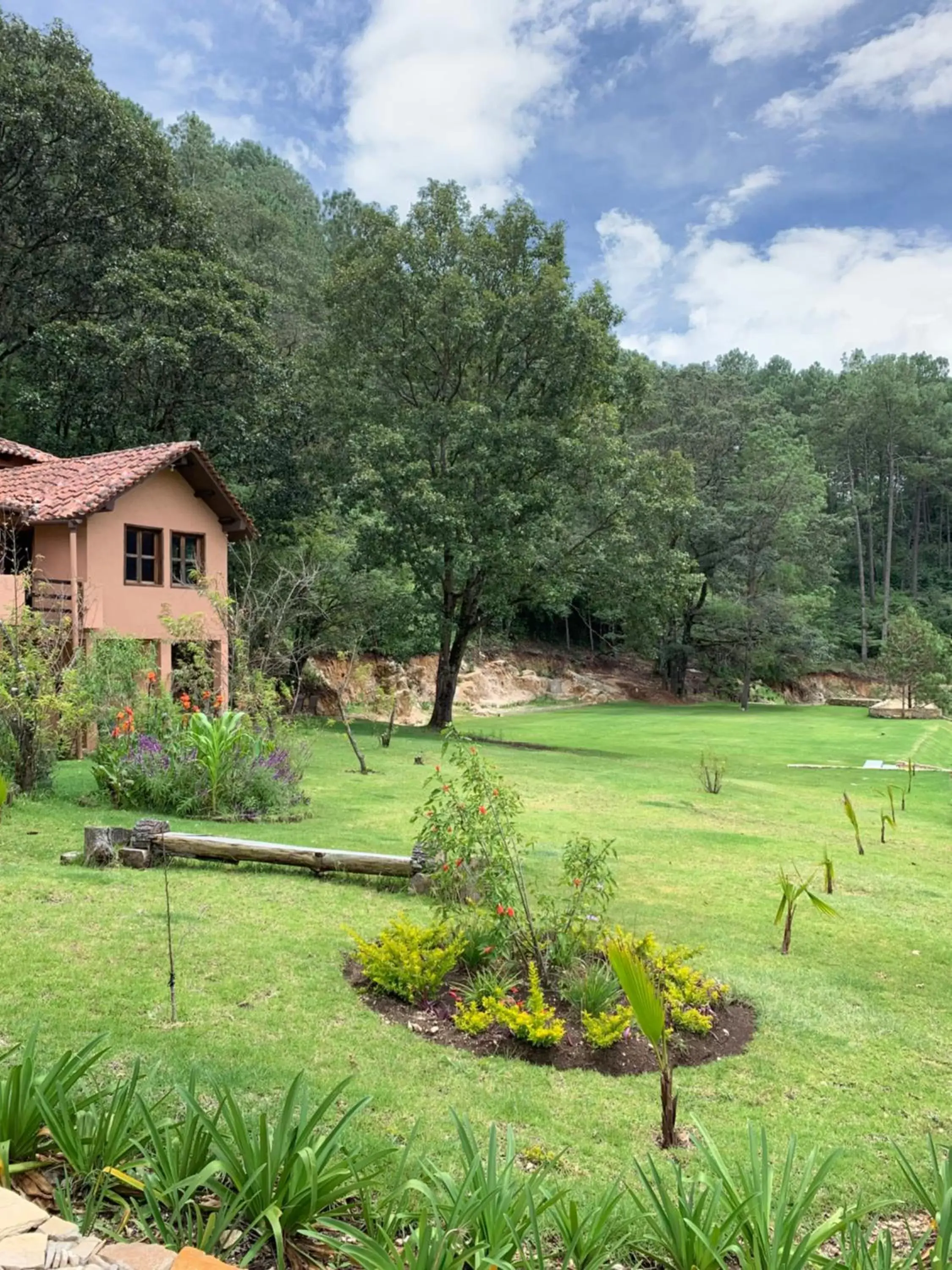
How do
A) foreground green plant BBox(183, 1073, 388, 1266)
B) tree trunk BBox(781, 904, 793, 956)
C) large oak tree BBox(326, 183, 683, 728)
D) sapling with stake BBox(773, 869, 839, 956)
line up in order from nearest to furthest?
foreground green plant BBox(183, 1073, 388, 1266), sapling with stake BBox(773, 869, 839, 956), tree trunk BBox(781, 904, 793, 956), large oak tree BBox(326, 183, 683, 728)

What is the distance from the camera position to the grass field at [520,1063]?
4152 mm

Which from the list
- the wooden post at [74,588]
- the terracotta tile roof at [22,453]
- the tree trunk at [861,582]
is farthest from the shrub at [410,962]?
the tree trunk at [861,582]

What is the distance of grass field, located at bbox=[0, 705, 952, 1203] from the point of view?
415 centimetres

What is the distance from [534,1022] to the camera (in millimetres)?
4770

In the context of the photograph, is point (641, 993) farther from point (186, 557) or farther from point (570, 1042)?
point (186, 557)

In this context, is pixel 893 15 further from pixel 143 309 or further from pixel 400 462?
pixel 143 309

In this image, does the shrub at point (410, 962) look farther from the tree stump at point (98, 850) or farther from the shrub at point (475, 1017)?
the tree stump at point (98, 850)

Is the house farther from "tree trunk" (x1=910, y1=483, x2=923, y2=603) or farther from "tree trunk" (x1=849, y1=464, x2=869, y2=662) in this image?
"tree trunk" (x1=910, y1=483, x2=923, y2=603)

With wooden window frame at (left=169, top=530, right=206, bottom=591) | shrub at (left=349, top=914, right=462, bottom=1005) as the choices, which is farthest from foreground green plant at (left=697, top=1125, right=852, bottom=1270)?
wooden window frame at (left=169, top=530, right=206, bottom=591)

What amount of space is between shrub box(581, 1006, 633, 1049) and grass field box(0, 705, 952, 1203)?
0.25 meters

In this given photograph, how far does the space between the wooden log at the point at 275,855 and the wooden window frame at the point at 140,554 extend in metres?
11.3

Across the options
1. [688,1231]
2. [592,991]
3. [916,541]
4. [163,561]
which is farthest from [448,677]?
[916,541]

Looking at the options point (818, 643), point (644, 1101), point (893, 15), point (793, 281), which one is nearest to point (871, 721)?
point (818, 643)

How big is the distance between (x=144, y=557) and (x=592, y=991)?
53.2ft
